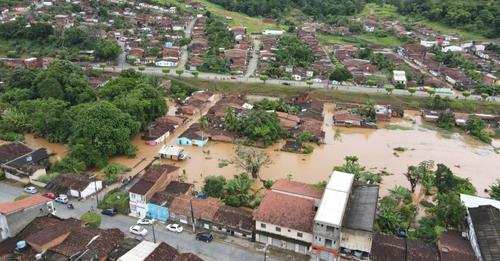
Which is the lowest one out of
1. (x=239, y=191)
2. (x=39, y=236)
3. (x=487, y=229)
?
(x=239, y=191)

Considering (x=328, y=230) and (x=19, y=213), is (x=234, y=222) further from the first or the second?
(x=19, y=213)

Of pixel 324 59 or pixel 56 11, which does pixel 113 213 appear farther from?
pixel 56 11

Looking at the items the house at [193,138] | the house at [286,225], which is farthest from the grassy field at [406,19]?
the house at [286,225]

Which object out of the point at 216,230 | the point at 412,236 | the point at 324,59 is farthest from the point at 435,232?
the point at 324,59

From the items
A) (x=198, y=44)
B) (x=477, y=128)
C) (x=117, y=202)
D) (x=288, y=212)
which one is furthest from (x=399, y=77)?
(x=117, y=202)

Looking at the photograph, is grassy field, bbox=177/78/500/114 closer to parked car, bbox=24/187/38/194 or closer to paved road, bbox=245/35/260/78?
paved road, bbox=245/35/260/78

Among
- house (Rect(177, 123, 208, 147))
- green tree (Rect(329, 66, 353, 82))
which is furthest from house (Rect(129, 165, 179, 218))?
green tree (Rect(329, 66, 353, 82))

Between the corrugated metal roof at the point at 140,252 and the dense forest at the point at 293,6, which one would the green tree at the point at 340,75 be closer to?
the corrugated metal roof at the point at 140,252
